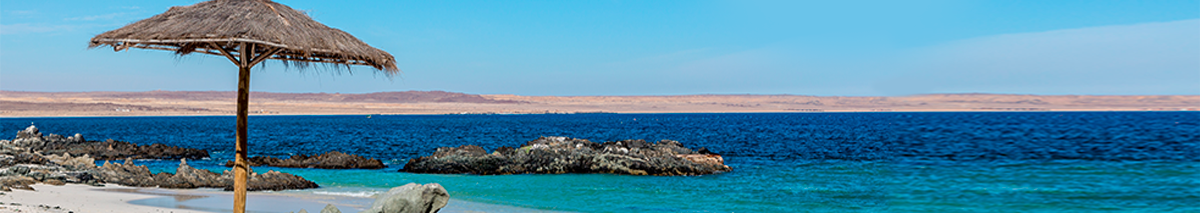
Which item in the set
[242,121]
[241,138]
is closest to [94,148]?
[241,138]

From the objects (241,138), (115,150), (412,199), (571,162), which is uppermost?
(241,138)

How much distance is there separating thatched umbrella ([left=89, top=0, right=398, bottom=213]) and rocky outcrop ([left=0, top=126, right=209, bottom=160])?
27368 mm

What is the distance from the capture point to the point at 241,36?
9.20m

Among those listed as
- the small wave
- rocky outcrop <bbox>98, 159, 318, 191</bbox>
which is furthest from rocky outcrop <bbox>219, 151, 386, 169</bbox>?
the small wave

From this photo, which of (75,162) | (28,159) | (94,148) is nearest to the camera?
(28,159)

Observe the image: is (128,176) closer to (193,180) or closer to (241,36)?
(193,180)

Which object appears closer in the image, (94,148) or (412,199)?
(412,199)

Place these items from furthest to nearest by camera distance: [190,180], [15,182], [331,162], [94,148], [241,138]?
[94,148]
[331,162]
[190,180]
[15,182]
[241,138]

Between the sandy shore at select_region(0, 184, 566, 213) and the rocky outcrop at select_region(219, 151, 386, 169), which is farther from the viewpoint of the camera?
the rocky outcrop at select_region(219, 151, 386, 169)

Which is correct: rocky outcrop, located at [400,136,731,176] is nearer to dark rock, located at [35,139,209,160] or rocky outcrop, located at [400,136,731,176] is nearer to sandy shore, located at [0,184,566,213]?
sandy shore, located at [0,184,566,213]

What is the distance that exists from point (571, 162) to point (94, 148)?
22.0 m

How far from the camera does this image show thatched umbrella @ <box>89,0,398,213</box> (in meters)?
9.22

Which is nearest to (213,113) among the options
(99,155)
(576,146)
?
(99,155)

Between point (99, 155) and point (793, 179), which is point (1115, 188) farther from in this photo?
point (99, 155)
